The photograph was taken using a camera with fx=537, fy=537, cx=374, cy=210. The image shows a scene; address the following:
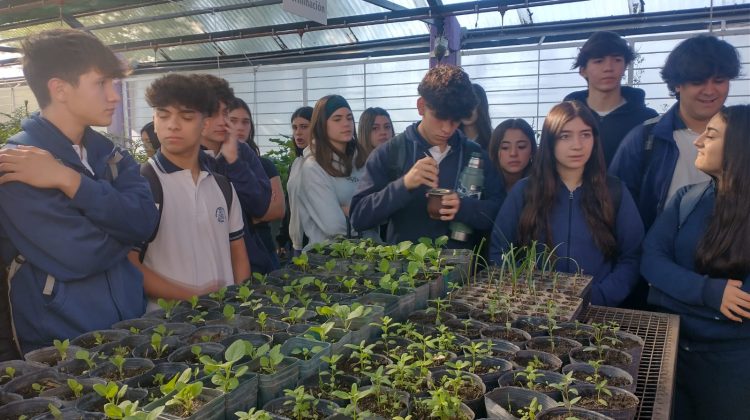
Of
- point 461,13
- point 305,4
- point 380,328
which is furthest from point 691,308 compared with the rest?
point 461,13

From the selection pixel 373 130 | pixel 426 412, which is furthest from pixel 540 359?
pixel 373 130

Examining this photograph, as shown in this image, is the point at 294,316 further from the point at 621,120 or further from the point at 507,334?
the point at 621,120

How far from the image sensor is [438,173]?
282 cm

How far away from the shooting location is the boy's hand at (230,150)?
3012mm

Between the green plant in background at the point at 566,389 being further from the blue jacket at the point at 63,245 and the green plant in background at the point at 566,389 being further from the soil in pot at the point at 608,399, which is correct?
the blue jacket at the point at 63,245

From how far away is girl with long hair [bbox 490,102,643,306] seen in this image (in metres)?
2.60

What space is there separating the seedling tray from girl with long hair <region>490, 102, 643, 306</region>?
347mm

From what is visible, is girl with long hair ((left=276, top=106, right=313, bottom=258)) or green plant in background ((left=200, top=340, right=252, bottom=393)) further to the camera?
girl with long hair ((left=276, top=106, right=313, bottom=258))

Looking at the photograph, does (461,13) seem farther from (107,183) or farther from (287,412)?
(287,412)

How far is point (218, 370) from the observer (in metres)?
1.34

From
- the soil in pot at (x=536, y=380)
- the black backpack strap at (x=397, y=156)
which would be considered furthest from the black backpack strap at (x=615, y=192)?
the soil in pot at (x=536, y=380)

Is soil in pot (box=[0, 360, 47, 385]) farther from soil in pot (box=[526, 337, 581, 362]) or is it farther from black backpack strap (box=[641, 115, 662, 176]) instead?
black backpack strap (box=[641, 115, 662, 176])

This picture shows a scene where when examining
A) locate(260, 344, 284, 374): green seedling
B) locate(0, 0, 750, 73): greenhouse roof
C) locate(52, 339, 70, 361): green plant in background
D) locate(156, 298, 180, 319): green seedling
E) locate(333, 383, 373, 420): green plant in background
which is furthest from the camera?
locate(0, 0, 750, 73): greenhouse roof

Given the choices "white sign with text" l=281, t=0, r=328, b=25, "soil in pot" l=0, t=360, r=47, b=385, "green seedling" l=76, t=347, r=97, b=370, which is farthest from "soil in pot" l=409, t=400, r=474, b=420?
"white sign with text" l=281, t=0, r=328, b=25
